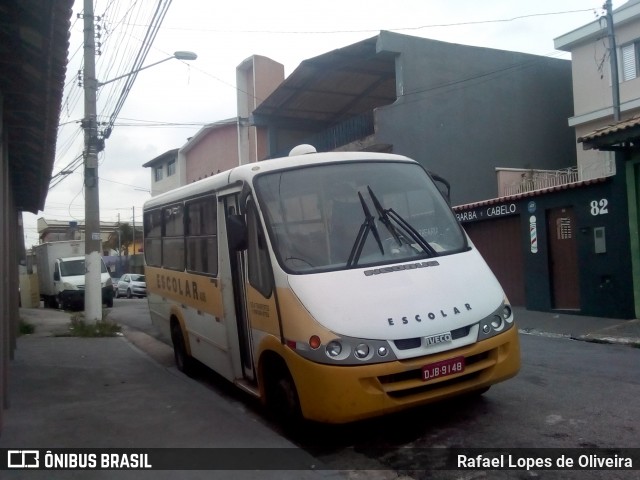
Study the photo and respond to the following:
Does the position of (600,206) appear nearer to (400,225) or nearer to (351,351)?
(400,225)

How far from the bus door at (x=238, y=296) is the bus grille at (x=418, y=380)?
190 centimetres

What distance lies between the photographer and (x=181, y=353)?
9.77 m

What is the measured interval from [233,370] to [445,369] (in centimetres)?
277

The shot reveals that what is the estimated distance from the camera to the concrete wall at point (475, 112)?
22.4 metres

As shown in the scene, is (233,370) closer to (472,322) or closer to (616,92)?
(472,322)

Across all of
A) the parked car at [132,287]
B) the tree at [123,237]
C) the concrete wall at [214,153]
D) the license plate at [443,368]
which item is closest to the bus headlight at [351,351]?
the license plate at [443,368]

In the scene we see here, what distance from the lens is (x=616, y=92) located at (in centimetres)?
2114

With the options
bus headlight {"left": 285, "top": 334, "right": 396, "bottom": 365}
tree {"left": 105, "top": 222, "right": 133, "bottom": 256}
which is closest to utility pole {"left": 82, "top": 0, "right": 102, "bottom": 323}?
bus headlight {"left": 285, "top": 334, "right": 396, "bottom": 365}

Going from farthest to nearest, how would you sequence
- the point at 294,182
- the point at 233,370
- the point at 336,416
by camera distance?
1. the point at 233,370
2. the point at 294,182
3. the point at 336,416

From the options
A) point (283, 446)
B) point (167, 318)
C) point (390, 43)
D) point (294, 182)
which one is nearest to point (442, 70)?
point (390, 43)

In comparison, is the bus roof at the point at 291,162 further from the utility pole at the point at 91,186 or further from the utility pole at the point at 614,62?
the utility pole at the point at 614,62

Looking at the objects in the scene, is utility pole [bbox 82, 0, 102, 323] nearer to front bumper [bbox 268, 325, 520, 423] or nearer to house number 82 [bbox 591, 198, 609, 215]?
front bumper [bbox 268, 325, 520, 423]

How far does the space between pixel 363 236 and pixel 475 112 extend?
62.7ft

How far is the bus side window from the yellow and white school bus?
20mm
